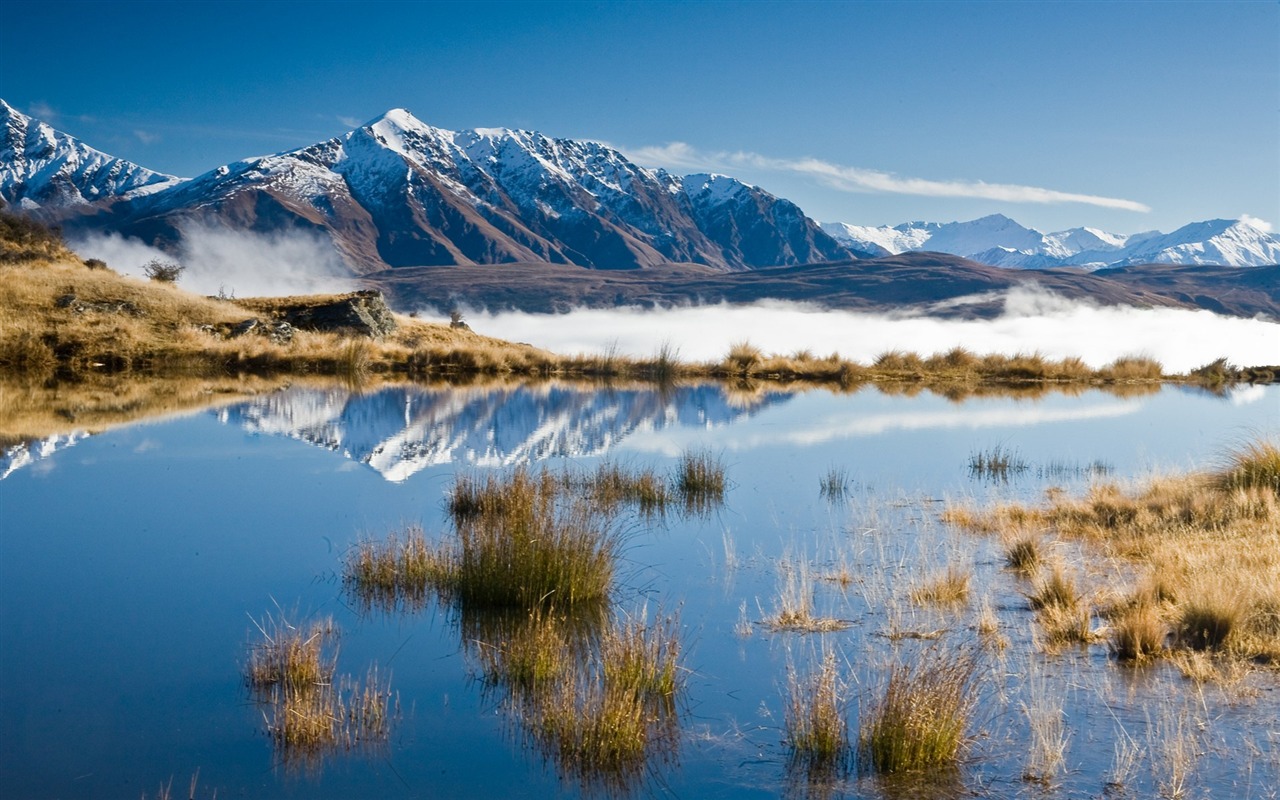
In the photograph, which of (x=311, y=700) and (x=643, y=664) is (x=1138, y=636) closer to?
(x=643, y=664)

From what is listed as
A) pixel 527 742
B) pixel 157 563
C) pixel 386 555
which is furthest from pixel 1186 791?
pixel 157 563

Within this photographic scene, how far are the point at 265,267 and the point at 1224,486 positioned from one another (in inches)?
7036

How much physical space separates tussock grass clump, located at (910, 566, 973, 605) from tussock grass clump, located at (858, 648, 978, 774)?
7.37 feet

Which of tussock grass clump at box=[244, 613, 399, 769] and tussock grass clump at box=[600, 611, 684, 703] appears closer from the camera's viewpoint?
tussock grass clump at box=[244, 613, 399, 769]

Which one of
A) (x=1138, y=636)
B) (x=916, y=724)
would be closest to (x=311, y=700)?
(x=916, y=724)

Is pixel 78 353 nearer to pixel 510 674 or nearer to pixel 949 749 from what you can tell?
pixel 510 674

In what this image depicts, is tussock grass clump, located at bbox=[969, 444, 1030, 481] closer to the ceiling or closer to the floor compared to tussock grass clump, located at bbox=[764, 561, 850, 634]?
closer to the floor

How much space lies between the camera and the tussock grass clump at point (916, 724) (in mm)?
4324

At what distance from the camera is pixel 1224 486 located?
1042 centimetres

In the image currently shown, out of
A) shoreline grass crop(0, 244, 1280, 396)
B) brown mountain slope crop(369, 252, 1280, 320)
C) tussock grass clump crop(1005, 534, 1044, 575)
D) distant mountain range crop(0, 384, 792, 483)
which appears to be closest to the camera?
tussock grass clump crop(1005, 534, 1044, 575)

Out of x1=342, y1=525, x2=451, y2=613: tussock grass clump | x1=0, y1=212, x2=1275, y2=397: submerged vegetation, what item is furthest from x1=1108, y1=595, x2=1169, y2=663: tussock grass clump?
x1=0, y1=212, x2=1275, y2=397: submerged vegetation

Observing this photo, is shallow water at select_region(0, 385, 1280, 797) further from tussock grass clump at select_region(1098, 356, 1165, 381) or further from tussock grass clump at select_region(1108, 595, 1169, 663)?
tussock grass clump at select_region(1098, 356, 1165, 381)

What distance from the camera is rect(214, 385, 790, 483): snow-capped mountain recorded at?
43.8 ft

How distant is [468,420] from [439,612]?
429 inches
